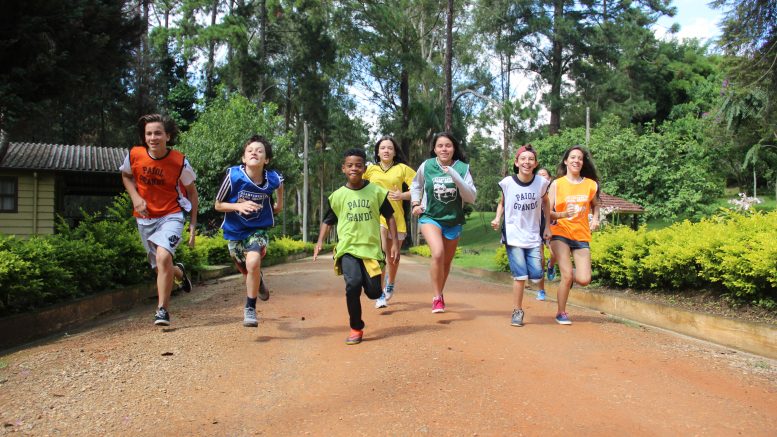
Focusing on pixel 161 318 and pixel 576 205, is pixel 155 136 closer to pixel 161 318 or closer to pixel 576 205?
pixel 161 318

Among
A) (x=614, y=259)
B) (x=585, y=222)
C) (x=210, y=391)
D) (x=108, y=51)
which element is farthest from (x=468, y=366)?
(x=108, y=51)

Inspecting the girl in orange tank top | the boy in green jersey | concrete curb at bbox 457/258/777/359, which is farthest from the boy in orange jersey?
concrete curb at bbox 457/258/777/359

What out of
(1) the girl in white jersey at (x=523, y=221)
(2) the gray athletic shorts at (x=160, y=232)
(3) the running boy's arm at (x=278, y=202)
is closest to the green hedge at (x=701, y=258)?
(1) the girl in white jersey at (x=523, y=221)

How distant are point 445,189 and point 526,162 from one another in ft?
3.11

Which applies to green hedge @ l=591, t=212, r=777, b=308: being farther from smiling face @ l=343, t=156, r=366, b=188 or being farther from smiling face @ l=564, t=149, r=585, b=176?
smiling face @ l=343, t=156, r=366, b=188

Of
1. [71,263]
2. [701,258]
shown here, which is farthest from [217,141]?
[701,258]

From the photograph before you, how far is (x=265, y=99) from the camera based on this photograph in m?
42.8

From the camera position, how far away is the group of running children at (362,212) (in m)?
5.80

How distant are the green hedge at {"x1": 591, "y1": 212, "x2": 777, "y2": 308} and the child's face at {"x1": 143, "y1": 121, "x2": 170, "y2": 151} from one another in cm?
605

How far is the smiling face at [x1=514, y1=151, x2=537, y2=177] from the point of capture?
6.46 m

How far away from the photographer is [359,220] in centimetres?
576

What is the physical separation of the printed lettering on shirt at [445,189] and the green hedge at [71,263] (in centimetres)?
431

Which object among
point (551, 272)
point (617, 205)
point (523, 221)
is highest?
point (617, 205)

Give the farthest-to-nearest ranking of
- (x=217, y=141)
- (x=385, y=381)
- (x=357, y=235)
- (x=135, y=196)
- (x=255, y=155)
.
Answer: (x=217, y=141)
(x=255, y=155)
(x=135, y=196)
(x=357, y=235)
(x=385, y=381)
